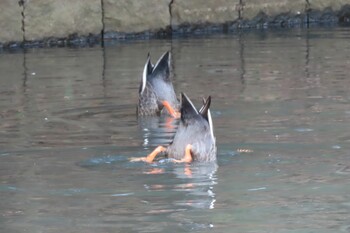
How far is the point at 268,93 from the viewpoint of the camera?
35.1 ft

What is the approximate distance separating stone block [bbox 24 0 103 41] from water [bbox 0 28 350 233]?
129cm

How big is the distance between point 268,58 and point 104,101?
304cm

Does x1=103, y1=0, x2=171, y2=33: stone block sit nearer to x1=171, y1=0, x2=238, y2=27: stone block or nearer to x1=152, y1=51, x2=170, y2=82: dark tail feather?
x1=171, y1=0, x2=238, y2=27: stone block

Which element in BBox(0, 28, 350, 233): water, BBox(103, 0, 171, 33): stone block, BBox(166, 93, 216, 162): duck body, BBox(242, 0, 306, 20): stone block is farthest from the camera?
BBox(242, 0, 306, 20): stone block

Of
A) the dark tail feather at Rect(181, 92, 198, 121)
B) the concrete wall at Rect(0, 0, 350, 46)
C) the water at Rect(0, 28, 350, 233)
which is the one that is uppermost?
the concrete wall at Rect(0, 0, 350, 46)

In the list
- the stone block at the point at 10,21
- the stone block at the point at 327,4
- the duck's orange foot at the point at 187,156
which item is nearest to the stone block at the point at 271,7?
the stone block at the point at 327,4

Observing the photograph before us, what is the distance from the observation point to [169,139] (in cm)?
903

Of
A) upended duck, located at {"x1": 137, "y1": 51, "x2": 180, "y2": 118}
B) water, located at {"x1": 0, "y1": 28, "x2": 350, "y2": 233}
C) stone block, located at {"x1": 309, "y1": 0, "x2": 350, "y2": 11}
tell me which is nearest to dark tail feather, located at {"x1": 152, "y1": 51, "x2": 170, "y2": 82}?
upended duck, located at {"x1": 137, "y1": 51, "x2": 180, "y2": 118}

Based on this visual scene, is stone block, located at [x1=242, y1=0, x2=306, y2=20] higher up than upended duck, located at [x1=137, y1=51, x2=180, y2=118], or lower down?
higher up

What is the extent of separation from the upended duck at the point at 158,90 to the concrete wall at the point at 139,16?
4998 millimetres

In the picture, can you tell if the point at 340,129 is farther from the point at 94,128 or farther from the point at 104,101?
the point at 104,101

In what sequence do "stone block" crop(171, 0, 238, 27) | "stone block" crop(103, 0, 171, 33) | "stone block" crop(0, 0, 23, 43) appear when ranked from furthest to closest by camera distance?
"stone block" crop(171, 0, 238, 27) → "stone block" crop(103, 0, 171, 33) → "stone block" crop(0, 0, 23, 43)

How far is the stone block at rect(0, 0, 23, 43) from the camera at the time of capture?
14906mm

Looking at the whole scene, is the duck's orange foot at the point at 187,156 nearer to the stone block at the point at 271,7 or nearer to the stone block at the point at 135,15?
the stone block at the point at 135,15
